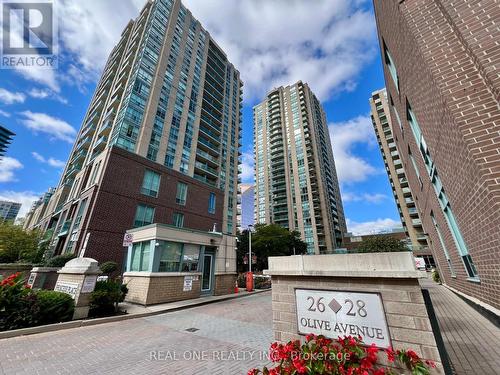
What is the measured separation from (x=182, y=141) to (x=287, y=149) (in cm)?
5425

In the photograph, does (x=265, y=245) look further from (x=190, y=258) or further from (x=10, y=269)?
(x=10, y=269)

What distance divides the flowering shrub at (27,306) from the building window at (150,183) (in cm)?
1551

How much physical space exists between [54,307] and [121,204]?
1397 cm

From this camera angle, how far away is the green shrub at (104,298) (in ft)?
26.8

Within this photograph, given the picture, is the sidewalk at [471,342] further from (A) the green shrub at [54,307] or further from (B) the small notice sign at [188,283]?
(B) the small notice sign at [188,283]

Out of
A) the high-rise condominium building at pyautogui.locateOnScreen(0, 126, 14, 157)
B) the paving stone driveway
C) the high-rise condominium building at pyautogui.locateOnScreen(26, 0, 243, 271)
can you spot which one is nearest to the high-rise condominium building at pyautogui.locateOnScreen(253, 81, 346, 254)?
the high-rise condominium building at pyautogui.locateOnScreen(26, 0, 243, 271)

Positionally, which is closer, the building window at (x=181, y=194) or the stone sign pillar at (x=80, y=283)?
the stone sign pillar at (x=80, y=283)

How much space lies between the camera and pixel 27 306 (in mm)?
6605

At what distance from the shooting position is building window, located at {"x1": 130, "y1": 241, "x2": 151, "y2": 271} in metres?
12.1

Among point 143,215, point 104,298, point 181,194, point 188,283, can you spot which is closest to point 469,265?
point 188,283

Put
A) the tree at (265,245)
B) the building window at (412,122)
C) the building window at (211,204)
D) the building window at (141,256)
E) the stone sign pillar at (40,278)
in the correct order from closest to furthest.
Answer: the building window at (412,122) → the stone sign pillar at (40,278) → the building window at (141,256) → the building window at (211,204) → the tree at (265,245)

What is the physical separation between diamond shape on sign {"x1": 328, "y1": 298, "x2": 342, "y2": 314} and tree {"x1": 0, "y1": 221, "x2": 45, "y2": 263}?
2296 cm

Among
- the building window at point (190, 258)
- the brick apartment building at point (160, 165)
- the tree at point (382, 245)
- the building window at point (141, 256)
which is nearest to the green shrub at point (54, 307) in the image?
the brick apartment building at point (160, 165)

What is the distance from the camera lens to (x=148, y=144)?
2773 cm
